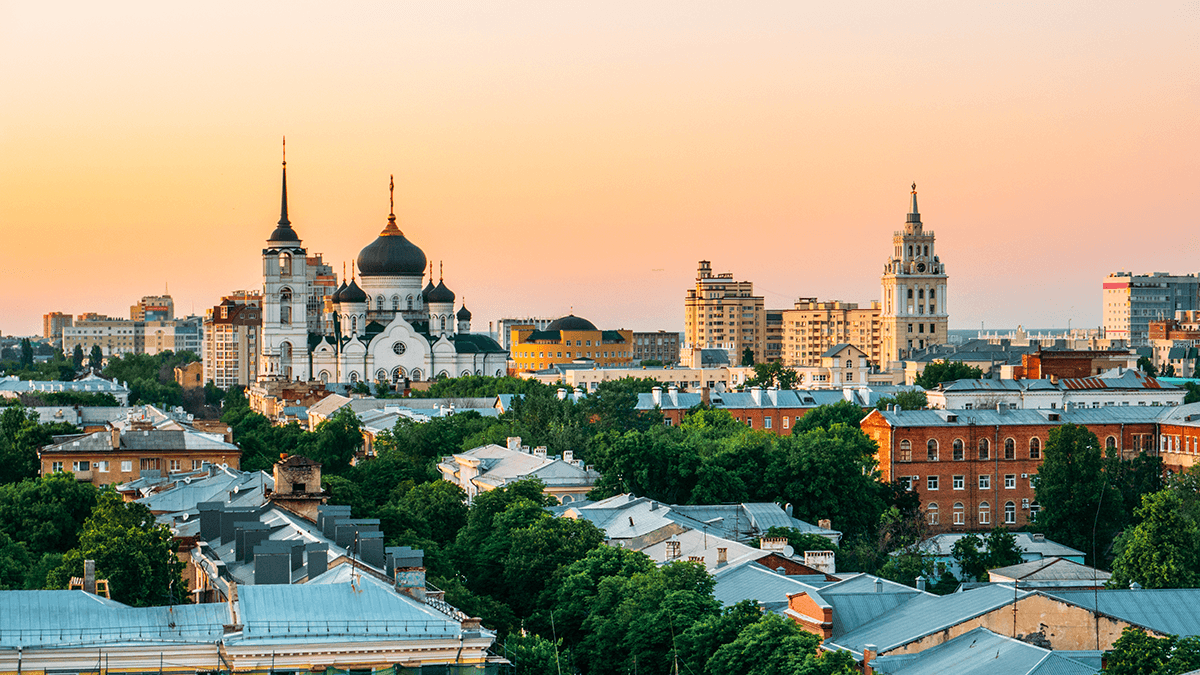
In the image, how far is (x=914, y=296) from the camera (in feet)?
590

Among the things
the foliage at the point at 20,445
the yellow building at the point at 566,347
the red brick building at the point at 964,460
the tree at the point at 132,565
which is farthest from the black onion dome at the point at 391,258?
A: the tree at the point at 132,565

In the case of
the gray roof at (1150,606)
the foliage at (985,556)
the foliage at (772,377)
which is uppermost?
the foliage at (772,377)

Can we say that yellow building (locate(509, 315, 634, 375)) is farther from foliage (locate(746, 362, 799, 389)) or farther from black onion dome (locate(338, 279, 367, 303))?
foliage (locate(746, 362, 799, 389))

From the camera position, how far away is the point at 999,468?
68.9m

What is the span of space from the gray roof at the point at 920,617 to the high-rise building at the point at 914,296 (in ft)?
478

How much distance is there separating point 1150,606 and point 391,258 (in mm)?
116480

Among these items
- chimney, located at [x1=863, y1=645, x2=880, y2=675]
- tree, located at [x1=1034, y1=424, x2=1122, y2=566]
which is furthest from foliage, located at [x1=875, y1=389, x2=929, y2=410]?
chimney, located at [x1=863, y1=645, x2=880, y2=675]

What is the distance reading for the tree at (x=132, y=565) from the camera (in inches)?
1314

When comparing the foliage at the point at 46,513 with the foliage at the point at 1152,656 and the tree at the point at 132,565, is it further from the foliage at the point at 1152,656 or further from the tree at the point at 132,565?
the foliage at the point at 1152,656

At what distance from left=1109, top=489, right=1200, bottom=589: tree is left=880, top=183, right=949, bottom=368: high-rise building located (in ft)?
432

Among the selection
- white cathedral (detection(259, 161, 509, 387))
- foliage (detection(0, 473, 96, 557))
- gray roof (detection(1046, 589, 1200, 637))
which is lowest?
gray roof (detection(1046, 589, 1200, 637))

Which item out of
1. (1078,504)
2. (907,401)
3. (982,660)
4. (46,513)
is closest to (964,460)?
(1078,504)

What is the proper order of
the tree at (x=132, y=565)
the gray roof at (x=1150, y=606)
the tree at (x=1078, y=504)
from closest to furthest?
1. the gray roof at (x=1150, y=606)
2. the tree at (x=132, y=565)
3. the tree at (x=1078, y=504)

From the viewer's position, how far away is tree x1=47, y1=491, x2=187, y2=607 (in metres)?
33.4
